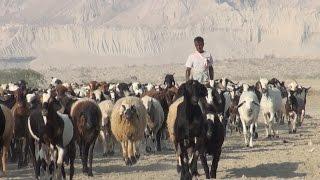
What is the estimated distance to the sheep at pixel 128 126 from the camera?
60.4 feet

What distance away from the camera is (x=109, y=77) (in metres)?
128

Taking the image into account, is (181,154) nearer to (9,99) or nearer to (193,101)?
(193,101)

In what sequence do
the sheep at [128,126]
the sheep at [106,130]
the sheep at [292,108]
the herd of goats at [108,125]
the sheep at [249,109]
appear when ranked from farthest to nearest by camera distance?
the sheep at [292,108]
the sheep at [249,109]
the sheep at [106,130]
the sheep at [128,126]
the herd of goats at [108,125]

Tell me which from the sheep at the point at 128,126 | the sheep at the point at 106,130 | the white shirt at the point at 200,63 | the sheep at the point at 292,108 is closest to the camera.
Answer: the white shirt at the point at 200,63

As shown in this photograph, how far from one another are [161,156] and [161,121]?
1.31 meters

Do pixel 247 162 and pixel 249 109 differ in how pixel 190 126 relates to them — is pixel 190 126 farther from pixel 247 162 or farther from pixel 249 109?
pixel 249 109

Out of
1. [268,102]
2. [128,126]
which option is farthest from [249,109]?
[128,126]

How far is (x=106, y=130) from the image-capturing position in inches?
830

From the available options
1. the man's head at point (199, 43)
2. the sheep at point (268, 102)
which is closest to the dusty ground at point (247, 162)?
the sheep at point (268, 102)

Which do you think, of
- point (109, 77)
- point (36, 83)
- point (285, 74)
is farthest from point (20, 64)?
point (36, 83)

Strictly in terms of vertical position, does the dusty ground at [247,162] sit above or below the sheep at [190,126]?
below

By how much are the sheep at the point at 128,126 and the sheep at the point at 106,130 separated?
1.87 metres

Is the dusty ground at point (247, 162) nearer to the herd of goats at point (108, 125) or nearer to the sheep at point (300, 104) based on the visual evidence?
the herd of goats at point (108, 125)

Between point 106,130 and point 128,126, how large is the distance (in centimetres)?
280
